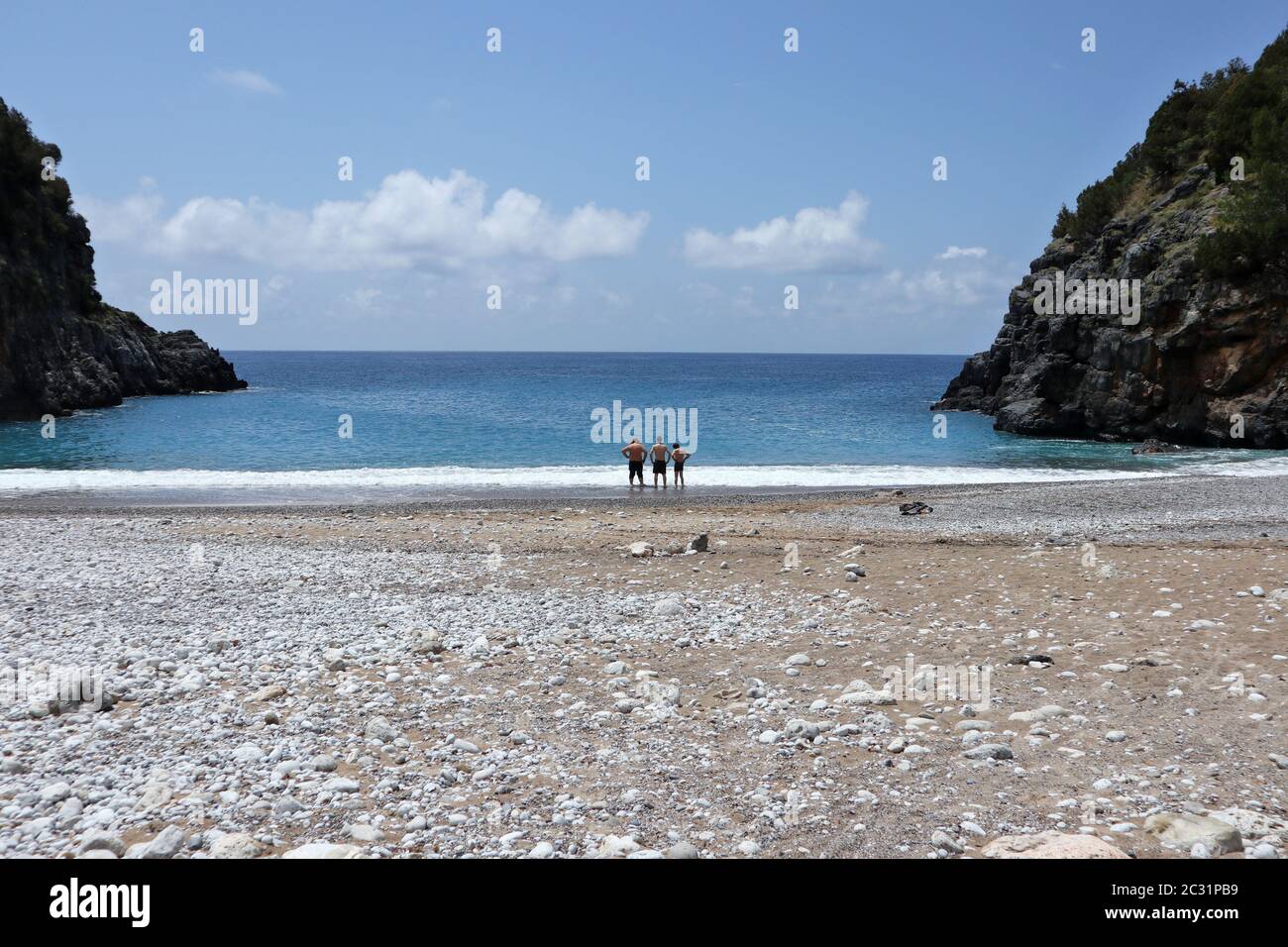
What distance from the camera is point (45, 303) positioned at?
223ft

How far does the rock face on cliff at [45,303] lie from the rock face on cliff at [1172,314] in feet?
230

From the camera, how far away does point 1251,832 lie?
5906 millimetres

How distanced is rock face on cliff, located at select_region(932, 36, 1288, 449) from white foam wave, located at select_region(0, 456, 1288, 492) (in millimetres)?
8123

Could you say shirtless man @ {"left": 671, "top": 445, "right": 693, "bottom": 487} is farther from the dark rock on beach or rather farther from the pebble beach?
the dark rock on beach

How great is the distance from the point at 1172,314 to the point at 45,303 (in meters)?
78.1

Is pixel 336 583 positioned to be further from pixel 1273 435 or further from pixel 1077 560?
pixel 1273 435

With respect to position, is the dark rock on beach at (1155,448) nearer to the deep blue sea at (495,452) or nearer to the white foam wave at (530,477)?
the deep blue sea at (495,452)

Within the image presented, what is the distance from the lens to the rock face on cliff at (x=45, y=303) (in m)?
63.5

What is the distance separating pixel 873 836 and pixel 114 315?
104744mm

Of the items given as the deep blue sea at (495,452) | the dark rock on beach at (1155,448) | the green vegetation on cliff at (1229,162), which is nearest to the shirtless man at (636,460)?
the deep blue sea at (495,452)

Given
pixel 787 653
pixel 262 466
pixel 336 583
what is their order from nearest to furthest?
pixel 787 653 < pixel 336 583 < pixel 262 466

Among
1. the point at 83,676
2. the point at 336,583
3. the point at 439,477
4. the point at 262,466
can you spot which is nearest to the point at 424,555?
the point at 336,583

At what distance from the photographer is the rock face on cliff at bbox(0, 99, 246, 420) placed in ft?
208

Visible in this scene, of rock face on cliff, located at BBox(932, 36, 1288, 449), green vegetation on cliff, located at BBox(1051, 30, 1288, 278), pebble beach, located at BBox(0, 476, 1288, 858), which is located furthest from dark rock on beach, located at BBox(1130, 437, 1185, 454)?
pebble beach, located at BBox(0, 476, 1288, 858)
